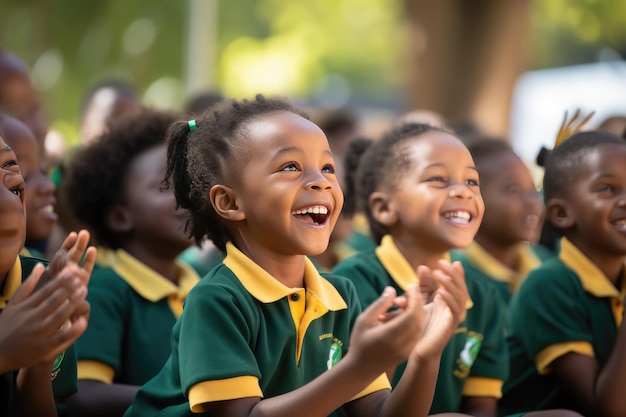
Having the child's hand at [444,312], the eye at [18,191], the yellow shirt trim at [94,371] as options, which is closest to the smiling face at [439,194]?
the child's hand at [444,312]

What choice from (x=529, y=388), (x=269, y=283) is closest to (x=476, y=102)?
(x=529, y=388)

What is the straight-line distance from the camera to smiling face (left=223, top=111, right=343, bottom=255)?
8.89 feet

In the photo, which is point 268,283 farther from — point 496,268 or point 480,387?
point 496,268

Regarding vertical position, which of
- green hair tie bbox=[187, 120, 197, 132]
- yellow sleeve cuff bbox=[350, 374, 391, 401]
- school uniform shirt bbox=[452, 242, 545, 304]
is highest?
green hair tie bbox=[187, 120, 197, 132]

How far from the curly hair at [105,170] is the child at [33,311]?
3.90 ft

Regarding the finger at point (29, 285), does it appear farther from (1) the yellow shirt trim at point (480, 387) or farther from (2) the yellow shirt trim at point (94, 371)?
(1) the yellow shirt trim at point (480, 387)

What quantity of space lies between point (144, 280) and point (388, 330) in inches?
58.9

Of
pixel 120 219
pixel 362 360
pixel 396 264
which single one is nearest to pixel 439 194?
pixel 396 264

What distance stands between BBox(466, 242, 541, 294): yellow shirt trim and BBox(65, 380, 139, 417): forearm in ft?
6.66

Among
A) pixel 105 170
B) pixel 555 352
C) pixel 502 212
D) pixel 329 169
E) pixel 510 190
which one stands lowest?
pixel 555 352

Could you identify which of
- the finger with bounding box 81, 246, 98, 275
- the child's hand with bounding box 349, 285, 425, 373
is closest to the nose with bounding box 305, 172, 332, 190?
the child's hand with bounding box 349, 285, 425, 373

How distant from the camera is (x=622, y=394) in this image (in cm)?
321

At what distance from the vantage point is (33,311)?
7.29 ft

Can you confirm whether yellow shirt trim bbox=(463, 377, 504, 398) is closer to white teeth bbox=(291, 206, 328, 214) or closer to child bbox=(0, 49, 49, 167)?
white teeth bbox=(291, 206, 328, 214)
